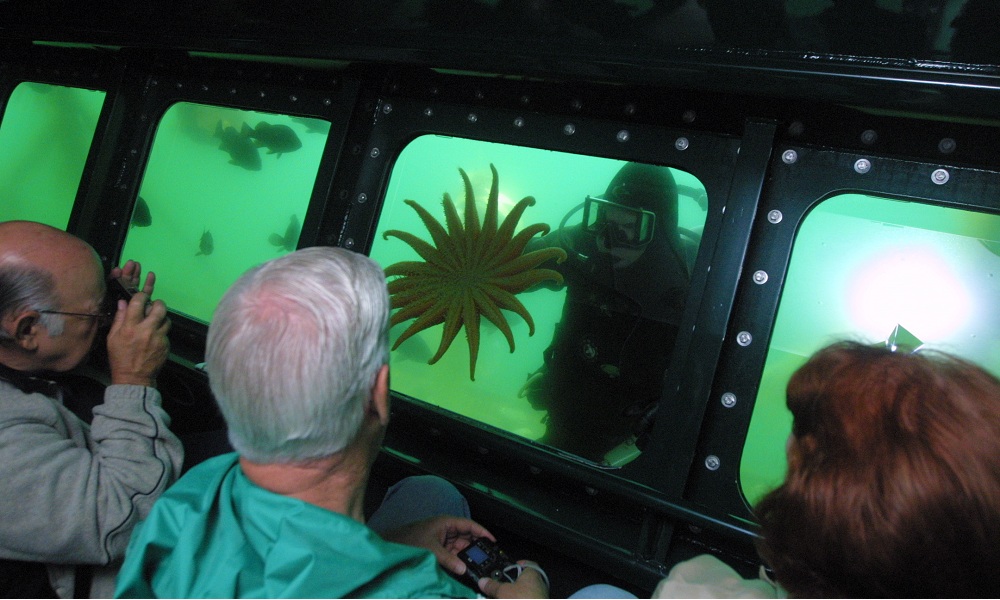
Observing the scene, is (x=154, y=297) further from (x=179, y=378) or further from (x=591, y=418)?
(x=591, y=418)

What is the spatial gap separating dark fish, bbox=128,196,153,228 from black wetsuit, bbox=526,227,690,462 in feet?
6.34

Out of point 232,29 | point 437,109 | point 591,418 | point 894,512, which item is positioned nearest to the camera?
point 894,512

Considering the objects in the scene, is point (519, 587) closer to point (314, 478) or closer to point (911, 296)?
point (314, 478)

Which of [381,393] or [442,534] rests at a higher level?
[381,393]

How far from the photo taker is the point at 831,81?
167 centimetres

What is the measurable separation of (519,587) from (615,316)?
795mm

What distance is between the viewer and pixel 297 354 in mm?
1125

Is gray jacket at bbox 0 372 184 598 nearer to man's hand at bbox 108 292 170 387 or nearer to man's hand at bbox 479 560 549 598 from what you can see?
man's hand at bbox 108 292 170 387

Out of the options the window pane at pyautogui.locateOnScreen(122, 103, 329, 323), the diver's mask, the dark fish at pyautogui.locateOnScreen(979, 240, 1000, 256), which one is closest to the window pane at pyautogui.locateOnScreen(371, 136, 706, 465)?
the diver's mask

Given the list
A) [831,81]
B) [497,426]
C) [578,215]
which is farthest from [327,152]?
[831,81]

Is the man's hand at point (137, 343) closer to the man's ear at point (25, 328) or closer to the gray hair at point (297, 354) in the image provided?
the man's ear at point (25, 328)

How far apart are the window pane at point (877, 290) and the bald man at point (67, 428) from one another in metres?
1.42

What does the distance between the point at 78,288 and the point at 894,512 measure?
185 cm

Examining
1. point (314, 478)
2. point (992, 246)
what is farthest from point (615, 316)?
point (314, 478)
